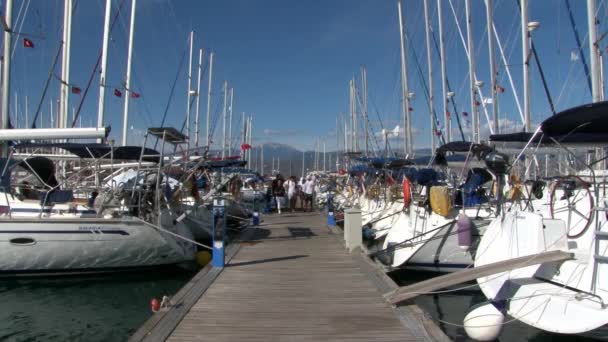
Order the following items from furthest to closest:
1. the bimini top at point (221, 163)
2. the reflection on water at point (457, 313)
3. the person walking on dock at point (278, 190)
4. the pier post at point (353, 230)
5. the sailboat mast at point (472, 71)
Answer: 1. the person walking on dock at point (278, 190)
2. the sailboat mast at point (472, 71)
3. the bimini top at point (221, 163)
4. the pier post at point (353, 230)
5. the reflection on water at point (457, 313)

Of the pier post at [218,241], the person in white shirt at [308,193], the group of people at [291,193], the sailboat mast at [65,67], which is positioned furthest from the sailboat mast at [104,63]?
the person in white shirt at [308,193]

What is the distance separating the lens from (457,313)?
9195 mm

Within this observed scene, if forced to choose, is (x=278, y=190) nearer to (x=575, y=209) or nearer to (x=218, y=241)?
(x=218, y=241)

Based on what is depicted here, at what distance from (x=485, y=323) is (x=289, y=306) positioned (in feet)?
8.59

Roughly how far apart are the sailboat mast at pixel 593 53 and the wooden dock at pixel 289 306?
6.49 m

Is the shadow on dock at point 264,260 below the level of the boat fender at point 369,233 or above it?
below

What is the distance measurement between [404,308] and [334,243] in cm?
662

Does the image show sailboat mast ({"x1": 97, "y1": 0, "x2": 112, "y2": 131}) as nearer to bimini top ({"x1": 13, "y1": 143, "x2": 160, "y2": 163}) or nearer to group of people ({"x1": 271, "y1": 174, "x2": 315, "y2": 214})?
bimini top ({"x1": 13, "y1": 143, "x2": 160, "y2": 163})

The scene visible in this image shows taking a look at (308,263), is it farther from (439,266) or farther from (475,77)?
(475,77)

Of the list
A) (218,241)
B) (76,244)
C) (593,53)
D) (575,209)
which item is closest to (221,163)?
(76,244)

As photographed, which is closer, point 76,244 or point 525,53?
point 76,244

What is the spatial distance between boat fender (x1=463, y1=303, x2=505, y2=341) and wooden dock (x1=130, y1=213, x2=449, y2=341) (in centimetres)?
50

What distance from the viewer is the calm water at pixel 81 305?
8031 mm

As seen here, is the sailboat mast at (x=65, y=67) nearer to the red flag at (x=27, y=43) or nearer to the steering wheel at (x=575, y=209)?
the red flag at (x=27, y=43)
